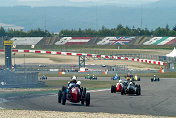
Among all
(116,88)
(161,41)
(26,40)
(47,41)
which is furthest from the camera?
(47,41)

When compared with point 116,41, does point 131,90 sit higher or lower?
lower

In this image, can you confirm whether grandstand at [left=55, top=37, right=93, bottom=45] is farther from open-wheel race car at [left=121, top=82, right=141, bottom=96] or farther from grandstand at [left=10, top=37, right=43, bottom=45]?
open-wheel race car at [left=121, top=82, right=141, bottom=96]

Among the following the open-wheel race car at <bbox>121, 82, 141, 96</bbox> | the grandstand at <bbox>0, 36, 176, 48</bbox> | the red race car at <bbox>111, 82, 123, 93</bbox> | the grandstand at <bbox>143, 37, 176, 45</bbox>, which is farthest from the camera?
the grandstand at <bbox>0, 36, 176, 48</bbox>

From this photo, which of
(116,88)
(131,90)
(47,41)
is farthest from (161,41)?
(131,90)

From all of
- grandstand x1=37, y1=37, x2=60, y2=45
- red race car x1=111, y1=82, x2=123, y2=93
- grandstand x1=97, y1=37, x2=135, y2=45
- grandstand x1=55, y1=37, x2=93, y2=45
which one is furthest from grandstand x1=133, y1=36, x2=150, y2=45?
red race car x1=111, y1=82, x2=123, y2=93

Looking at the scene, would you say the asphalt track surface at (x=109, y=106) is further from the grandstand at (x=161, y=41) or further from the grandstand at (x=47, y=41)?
the grandstand at (x=47, y=41)

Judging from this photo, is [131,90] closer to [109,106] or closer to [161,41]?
[109,106]

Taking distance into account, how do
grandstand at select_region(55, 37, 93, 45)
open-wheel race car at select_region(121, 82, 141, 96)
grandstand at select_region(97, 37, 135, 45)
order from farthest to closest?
1. grandstand at select_region(55, 37, 93, 45)
2. grandstand at select_region(97, 37, 135, 45)
3. open-wheel race car at select_region(121, 82, 141, 96)

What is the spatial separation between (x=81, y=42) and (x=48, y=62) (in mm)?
50254

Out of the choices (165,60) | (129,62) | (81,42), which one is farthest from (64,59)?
(81,42)

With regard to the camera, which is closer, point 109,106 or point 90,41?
point 109,106

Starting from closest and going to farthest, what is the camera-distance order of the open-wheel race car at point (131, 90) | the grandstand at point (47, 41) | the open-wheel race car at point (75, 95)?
the open-wheel race car at point (75, 95) → the open-wheel race car at point (131, 90) → the grandstand at point (47, 41)

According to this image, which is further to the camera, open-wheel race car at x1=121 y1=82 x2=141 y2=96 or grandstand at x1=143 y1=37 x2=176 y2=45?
grandstand at x1=143 y1=37 x2=176 y2=45

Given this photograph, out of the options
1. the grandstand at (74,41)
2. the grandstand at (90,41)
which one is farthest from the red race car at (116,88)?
the grandstand at (74,41)
